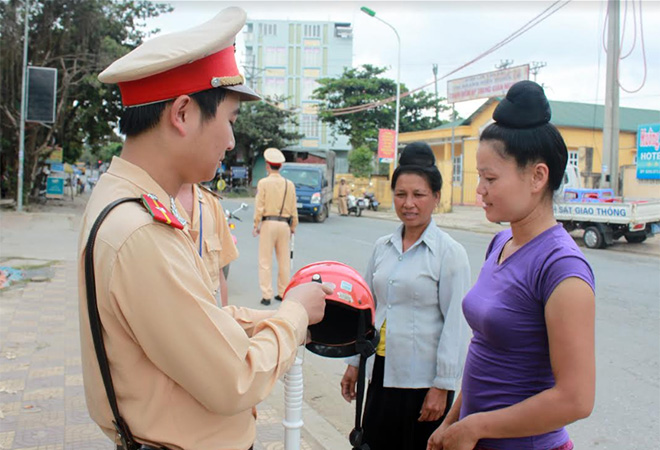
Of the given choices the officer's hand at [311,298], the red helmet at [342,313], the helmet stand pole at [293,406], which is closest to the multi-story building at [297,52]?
the red helmet at [342,313]

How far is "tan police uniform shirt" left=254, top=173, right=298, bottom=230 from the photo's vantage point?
24.6ft

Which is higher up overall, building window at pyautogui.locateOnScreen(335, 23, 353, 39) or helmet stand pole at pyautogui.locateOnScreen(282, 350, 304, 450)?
building window at pyautogui.locateOnScreen(335, 23, 353, 39)

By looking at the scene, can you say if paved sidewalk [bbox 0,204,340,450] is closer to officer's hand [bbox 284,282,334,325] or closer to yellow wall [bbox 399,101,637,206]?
officer's hand [bbox 284,282,334,325]

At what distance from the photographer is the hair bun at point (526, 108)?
1.67m

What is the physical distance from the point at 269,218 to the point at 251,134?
3170cm

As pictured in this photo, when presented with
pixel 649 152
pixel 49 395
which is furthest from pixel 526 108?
pixel 649 152

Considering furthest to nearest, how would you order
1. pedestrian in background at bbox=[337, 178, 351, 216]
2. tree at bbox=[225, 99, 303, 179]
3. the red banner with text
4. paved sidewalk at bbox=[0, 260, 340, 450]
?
1. tree at bbox=[225, 99, 303, 179]
2. the red banner with text
3. pedestrian in background at bbox=[337, 178, 351, 216]
4. paved sidewalk at bbox=[0, 260, 340, 450]

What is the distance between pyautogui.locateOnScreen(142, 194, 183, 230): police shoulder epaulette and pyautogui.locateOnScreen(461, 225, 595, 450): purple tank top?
98 cm

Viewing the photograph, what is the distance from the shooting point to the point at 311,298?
1492 millimetres

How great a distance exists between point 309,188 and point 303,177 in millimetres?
724

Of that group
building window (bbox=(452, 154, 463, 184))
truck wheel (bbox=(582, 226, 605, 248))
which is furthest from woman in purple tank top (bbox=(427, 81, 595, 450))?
building window (bbox=(452, 154, 463, 184))

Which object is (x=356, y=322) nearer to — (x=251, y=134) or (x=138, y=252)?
(x=138, y=252)

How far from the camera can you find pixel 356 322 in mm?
2107

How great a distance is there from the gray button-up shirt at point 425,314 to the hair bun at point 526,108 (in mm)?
961
